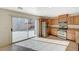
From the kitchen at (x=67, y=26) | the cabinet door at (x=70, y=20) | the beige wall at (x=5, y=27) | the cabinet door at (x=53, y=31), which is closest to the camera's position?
the beige wall at (x=5, y=27)

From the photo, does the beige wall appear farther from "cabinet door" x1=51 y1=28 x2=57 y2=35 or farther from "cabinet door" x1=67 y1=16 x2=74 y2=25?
"cabinet door" x1=51 y1=28 x2=57 y2=35

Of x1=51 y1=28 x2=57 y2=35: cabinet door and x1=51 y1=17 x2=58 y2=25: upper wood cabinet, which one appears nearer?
x1=51 y1=17 x2=58 y2=25: upper wood cabinet

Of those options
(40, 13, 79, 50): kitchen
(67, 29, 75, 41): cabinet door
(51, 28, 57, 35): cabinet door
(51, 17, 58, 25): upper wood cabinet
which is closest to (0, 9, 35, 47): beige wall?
(40, 13, 79, 50): kitchen

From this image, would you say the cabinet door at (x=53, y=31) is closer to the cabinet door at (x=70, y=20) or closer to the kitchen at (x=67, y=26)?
the kitchen at (x=67, y=26)

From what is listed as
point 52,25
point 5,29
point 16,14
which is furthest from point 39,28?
point 5,29

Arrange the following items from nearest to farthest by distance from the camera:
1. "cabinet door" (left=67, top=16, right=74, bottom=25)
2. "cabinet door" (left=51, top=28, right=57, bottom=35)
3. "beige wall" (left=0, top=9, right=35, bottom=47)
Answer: "beige wall" (left=0, top=9, right=35, bottom=47) → "cabinet door" (left=67, top=16, right=74, bottom=25) → "cabinet door" (left=51, top=28, right=57, bottom=35)

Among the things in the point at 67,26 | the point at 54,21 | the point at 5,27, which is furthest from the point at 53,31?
the point at 5,27

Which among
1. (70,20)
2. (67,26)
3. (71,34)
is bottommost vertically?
(71,34)

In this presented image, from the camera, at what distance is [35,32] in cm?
900

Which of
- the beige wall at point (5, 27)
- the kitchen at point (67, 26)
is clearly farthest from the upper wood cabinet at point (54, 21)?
the beige wall at point (5, 27)

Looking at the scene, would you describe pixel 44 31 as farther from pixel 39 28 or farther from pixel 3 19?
pixel 3 19

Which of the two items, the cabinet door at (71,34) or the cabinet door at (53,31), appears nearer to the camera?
the cabinet door at (71,34)

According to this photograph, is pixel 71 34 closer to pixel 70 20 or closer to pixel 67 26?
pixel 67 26

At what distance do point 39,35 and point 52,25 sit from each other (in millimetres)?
2009
